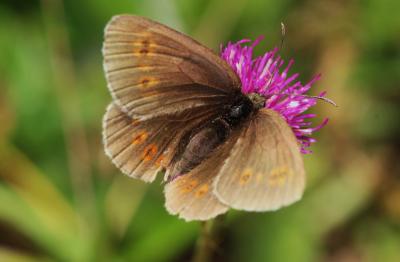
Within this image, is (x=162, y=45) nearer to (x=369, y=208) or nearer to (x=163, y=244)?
(x=163, y=244)

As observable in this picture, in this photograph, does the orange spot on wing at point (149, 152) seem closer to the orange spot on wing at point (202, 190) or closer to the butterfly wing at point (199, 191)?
the butterfly wing at point (199, 191)

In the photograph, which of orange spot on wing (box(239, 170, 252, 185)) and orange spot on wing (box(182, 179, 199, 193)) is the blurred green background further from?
orange spot on wing (box(239, 170, 252, 185))

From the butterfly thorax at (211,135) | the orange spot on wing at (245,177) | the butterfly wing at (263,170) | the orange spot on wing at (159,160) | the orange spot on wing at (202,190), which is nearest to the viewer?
the butterfly wing at (263,170)

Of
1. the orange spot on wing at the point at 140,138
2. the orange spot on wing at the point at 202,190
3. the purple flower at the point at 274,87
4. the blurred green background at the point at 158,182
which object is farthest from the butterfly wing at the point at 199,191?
the blurred green background at the point at 158,182

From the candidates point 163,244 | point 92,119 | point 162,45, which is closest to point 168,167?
→ point 162,45

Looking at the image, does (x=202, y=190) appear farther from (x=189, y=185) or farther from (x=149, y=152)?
(x=149, y=152)

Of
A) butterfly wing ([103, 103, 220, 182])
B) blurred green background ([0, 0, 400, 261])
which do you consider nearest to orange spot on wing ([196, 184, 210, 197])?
butterfly wing ([103, 103, 220, 182])
